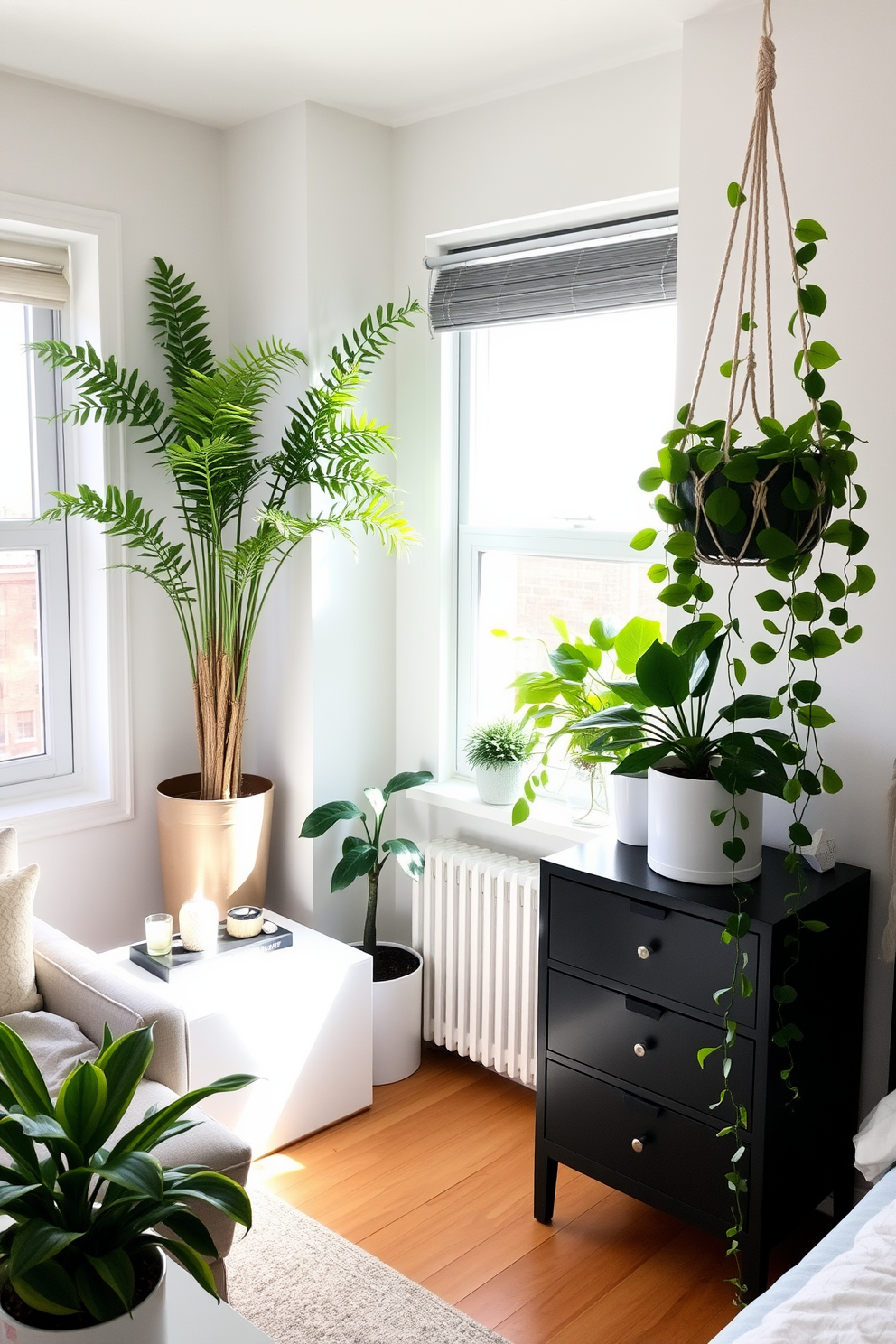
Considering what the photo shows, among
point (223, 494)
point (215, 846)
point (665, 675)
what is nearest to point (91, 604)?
point (223, 494)

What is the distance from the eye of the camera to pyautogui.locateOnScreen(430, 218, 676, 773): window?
2857mm

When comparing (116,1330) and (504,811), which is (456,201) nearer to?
(504,811)

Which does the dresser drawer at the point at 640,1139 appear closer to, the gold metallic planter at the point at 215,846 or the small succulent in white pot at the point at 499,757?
the small succulent in white pot at the point at 499,757

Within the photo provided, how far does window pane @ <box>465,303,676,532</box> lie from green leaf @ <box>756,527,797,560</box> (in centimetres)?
121

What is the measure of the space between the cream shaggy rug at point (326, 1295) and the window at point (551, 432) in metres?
1.31

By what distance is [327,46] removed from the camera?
267 cm

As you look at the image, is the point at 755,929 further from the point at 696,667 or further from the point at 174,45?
the point at 174,45

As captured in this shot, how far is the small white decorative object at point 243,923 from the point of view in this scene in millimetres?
2965

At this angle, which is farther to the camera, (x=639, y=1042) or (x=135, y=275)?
(x=135, y=275)

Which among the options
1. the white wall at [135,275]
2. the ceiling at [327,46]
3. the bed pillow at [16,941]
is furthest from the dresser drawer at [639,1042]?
the ceiling at [327,46]

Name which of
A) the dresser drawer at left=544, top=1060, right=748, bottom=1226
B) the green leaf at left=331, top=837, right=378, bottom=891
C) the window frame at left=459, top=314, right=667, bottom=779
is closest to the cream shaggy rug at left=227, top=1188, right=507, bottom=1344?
the dresser drawer at left=544, top=1060, right=748, bottom=1226

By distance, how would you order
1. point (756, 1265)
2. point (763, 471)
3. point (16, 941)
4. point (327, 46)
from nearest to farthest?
point (763, 471) → point (756, 1265) → point (16, 941) → point (327, 46)

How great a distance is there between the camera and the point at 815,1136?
2.31 metres

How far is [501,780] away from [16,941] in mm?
1303
